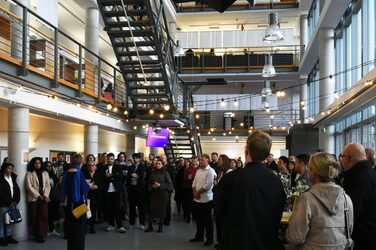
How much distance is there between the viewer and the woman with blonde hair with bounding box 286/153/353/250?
2775mm

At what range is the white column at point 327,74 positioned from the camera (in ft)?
51.2

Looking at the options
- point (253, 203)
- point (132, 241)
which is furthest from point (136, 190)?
point (253, 203)

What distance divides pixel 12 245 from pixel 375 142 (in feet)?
27.6

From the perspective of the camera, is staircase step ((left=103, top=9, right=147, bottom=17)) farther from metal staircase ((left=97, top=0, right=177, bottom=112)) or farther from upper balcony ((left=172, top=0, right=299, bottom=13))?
upper balcony ((left=172, top=0, right=299, bottom=13))

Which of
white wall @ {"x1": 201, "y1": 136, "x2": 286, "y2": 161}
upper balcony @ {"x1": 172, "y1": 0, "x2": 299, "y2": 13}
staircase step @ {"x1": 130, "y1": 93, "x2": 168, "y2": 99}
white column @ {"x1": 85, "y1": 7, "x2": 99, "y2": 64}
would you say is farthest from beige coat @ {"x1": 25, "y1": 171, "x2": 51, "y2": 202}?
white wall @ {"x1": 201, "y1": 136, "x2": 286, "y2": 161}

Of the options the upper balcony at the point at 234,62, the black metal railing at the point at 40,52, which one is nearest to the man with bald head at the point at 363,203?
the black metal railing at the point at 40,52

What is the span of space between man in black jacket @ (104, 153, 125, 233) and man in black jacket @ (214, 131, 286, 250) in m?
6.84

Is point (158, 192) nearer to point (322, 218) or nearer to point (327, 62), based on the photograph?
point (322, 218)

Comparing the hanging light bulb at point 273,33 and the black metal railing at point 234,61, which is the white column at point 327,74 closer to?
the black metal railing at point 234,61

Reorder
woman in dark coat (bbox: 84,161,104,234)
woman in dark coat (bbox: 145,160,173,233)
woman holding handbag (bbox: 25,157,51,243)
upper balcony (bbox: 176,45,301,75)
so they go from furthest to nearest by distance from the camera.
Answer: upper balcony (bbox: 176,45,301,75) → woman in dark coat (bbox: 145,160,173,233) → woman in dark coat (bbox: 84,161,104,234) → woman holding handbag (bbox: 25,157,51,243)

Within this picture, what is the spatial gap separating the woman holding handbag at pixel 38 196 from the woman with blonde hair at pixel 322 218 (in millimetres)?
6523

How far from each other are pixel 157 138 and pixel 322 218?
42.3 ft

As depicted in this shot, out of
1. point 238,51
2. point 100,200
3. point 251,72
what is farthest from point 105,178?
point 238,51

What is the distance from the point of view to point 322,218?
9.09 feet
